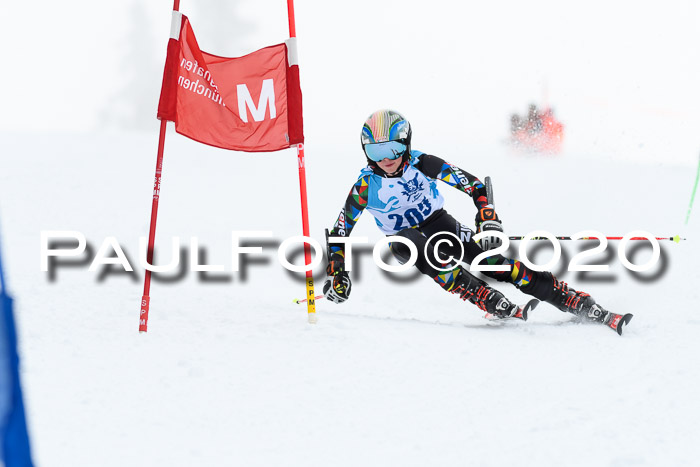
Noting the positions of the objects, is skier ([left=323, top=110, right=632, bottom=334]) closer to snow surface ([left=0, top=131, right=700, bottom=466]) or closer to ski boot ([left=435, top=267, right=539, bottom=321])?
ski boot ([left=435, top=267, right=539, bottom=321])

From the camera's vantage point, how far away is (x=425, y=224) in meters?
5.29

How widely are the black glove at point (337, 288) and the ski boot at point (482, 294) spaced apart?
820 mm

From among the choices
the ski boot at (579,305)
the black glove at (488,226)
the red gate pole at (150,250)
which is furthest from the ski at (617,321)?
the red gate pole at (150,250)

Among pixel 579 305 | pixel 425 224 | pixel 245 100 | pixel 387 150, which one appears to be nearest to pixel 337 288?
pixel 425 224

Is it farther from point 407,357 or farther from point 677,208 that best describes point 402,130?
point 677,208

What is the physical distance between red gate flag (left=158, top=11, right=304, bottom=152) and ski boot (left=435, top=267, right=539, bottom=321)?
1661mm

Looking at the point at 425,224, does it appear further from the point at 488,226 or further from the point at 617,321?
the point at 617,321

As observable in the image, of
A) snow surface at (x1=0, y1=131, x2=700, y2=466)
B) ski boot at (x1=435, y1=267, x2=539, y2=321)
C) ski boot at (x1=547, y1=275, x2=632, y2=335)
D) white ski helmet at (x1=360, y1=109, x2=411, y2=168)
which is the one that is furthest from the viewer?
ski boot at (x1=435, y1=267, x2=539, y2=321)

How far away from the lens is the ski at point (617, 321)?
4477 millimetres

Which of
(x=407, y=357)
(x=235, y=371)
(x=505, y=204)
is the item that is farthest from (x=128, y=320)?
(x=505, y=204)

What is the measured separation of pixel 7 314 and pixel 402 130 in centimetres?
360

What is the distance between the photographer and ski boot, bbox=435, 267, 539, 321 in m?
5.00

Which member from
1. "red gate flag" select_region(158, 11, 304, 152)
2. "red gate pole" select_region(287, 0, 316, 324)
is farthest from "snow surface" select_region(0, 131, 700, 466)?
"red gate flag" select_region(158, 11, 304, 152)

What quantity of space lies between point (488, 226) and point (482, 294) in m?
0.69
